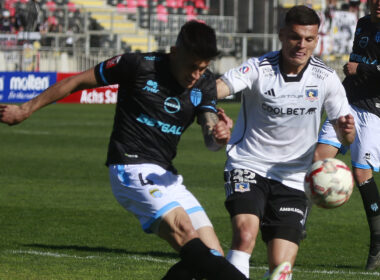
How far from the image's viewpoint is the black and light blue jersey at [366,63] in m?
8.04

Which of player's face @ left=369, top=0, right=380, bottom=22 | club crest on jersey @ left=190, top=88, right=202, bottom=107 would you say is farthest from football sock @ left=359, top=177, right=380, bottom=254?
club crest on jersey @ left=190, top=88, right=202, bottom=107

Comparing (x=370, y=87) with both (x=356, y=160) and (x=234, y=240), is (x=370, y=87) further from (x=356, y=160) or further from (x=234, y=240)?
(x=234, y=240)

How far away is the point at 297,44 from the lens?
588 cm

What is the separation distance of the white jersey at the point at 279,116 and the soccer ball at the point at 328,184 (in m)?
0.36

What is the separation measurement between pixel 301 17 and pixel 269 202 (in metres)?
1.28

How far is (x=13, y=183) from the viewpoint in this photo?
12.6 metres

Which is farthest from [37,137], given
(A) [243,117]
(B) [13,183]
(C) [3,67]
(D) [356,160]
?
(A) [243,117]

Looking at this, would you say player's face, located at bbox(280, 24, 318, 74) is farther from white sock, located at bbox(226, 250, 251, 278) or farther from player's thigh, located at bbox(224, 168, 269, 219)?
white sock, located at bbox(226, 250, 251, 278)

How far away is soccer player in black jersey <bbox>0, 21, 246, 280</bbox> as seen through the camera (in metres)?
5.22

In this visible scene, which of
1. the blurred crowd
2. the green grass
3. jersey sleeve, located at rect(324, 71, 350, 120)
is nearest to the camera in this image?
jersey sleeve, located at rect(324, 71, 350, 120)

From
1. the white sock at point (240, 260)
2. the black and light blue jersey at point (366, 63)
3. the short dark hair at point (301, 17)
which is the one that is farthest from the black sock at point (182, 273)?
the black and light blue jersey at point (366, 63)

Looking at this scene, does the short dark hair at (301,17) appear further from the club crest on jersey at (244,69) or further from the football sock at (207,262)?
the football sock at (207,262)

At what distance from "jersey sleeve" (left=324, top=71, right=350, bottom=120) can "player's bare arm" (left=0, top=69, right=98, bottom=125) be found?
170cm

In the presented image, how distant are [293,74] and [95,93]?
72.6ft
